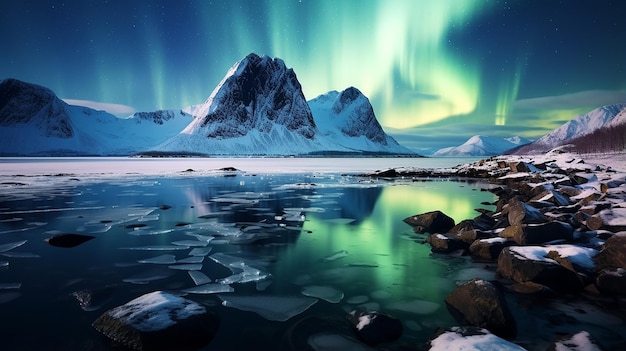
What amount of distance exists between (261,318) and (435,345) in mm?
2597

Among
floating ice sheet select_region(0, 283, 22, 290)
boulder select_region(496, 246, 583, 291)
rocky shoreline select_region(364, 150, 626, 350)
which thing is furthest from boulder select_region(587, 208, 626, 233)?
floating ice sheet select_region(0, 283, 22, 290)

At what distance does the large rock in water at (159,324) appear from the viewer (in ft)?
15.0

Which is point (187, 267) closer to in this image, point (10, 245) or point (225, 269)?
point (225, 269)

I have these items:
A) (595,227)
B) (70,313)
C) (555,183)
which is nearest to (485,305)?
(70,313)

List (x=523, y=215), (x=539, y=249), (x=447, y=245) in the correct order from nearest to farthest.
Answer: (x=539, y=249) < (x=447, y=245) < (x=523, y=215)

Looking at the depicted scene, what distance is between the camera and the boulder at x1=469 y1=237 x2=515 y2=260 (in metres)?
8.79

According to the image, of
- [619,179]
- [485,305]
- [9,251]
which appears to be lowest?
[9,251]

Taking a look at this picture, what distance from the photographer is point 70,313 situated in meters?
5.61

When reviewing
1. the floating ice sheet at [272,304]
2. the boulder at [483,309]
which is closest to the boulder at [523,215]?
the boulder at [483,309]

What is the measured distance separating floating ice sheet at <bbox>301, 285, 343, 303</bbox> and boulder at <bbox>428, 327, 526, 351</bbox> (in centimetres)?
212

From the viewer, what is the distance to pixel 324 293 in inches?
263

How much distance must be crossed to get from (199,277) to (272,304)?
6.79 ft

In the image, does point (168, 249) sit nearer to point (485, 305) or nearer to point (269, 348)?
point (269, 348)

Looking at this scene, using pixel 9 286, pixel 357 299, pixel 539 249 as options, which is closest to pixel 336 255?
pixel 357 299
